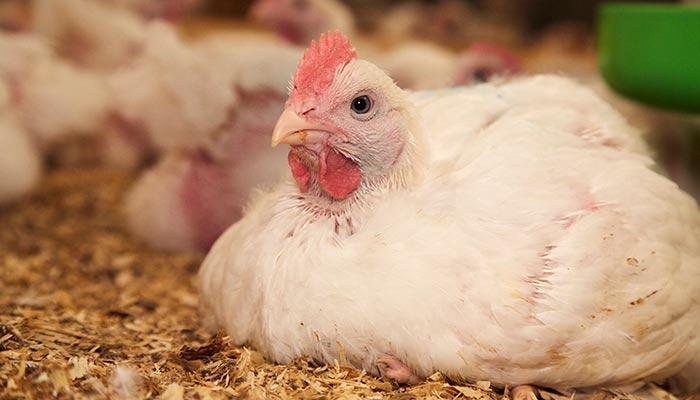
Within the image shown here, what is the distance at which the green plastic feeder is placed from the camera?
300 cm

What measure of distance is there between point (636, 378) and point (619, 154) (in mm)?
594

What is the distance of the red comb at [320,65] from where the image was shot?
2.05 meters

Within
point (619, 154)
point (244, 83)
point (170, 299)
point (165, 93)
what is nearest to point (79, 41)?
point (165, 93)

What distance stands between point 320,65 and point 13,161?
99.8 inches

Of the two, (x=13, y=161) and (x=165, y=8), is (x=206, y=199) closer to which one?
(x=13, y=161)

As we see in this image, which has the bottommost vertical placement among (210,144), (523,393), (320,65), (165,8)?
(523,393)

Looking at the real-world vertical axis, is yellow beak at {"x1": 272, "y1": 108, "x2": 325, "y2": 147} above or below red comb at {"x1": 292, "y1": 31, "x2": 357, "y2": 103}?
below

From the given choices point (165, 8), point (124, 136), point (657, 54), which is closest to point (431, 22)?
point (165, 8)

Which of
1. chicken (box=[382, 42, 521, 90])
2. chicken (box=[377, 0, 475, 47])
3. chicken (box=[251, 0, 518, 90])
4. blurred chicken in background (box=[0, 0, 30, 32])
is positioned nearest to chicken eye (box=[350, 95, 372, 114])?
chicken (box=[382, 42, 521, 90])

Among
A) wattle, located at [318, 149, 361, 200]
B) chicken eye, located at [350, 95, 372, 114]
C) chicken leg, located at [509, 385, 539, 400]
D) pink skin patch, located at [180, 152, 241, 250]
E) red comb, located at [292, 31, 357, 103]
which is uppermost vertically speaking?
red comb, located at [292, 31, 357, 103]

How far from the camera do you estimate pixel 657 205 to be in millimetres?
2184

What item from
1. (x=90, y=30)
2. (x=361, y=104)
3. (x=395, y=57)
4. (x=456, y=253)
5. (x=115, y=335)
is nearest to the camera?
(x=456, y=253)

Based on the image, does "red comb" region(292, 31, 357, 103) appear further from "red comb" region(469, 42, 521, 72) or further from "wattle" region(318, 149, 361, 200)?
Result: "red comb" region(469, 42, 521, 72)

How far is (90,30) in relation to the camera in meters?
5.33
